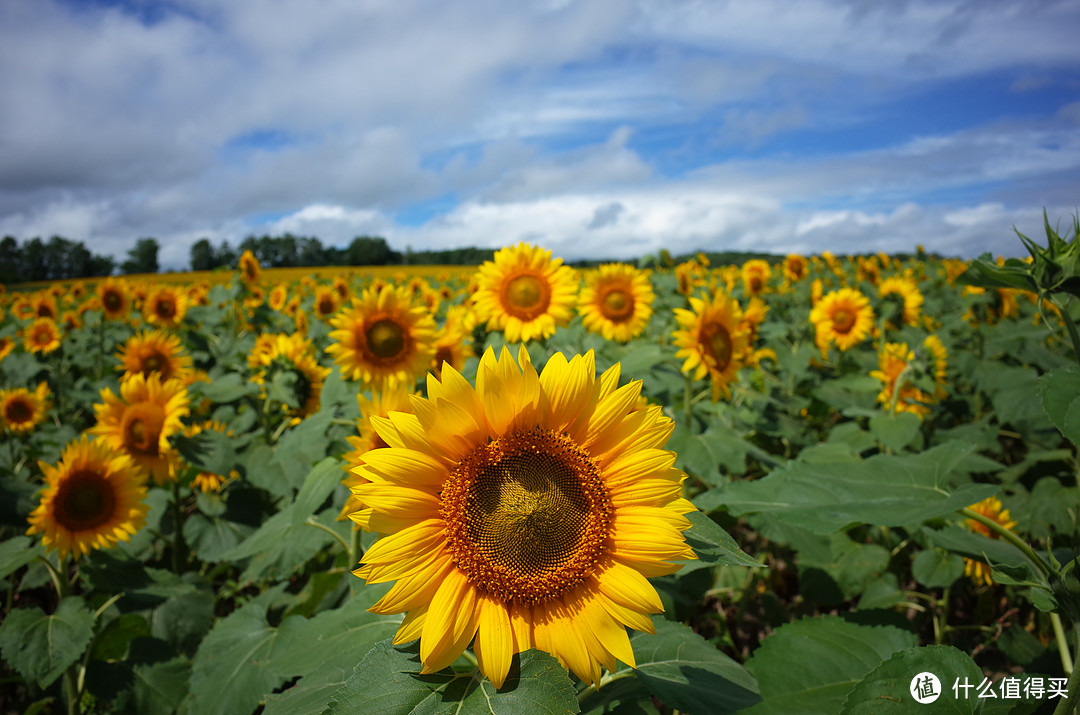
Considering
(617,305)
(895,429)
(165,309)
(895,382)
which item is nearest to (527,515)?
(895,429)

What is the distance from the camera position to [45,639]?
2523mm

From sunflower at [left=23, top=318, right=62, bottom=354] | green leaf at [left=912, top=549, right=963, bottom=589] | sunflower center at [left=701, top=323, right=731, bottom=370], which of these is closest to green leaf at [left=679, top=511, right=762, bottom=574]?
green leaf at [left=912, top=549, right=963, bottom=589]

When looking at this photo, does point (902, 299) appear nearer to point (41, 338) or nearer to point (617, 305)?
point (617, 305)

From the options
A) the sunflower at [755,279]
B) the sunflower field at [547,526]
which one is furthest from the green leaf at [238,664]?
the sunflower at [755,279]

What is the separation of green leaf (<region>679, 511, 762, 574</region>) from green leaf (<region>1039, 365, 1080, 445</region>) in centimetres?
89

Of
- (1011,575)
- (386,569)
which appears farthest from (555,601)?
(1011,575)

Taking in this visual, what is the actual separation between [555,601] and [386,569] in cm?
37

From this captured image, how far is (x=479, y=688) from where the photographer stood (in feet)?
3.82

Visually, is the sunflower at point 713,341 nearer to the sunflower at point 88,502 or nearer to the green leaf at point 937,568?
the green leaf at point 937,568

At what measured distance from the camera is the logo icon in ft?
4.47

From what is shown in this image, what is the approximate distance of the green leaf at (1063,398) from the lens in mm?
1406

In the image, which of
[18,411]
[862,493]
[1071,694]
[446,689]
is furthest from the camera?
[18,411]

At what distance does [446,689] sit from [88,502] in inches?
110

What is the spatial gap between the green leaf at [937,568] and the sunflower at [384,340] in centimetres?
307
